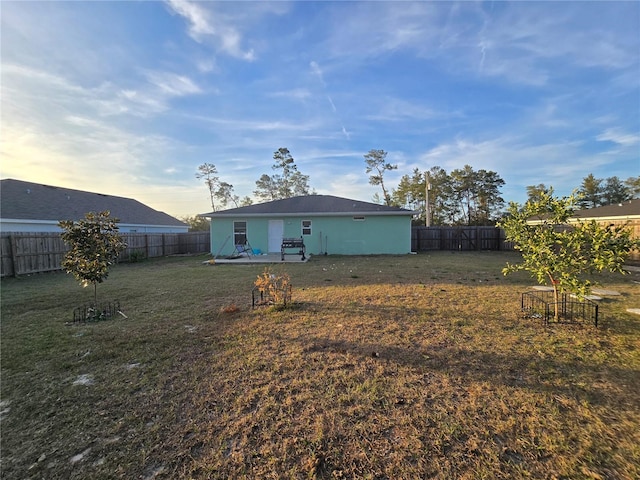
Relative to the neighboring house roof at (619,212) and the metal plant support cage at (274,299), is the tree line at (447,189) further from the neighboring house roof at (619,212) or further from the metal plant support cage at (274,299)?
the metal plant support cage at (274,299)

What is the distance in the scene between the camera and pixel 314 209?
15.7 meters

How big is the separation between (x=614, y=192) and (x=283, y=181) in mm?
33601

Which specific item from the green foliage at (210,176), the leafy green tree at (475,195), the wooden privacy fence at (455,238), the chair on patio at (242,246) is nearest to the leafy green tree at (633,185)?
the leafy green tree at (475,195)

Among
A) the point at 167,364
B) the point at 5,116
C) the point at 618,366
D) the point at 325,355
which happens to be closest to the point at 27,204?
the point at 5,116

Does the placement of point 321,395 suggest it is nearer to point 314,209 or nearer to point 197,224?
point 314,209

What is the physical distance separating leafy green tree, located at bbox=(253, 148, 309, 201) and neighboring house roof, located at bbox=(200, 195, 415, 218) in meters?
15.5

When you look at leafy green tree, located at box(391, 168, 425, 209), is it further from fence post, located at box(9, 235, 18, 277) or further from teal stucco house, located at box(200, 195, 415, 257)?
fence post, located at box(9, 235, 18, 277)

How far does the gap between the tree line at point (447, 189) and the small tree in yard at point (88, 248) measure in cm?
2693

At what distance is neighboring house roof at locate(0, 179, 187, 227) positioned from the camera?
14391 millimetres

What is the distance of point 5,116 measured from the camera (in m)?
7.78

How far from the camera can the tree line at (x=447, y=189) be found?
2800 centimetres

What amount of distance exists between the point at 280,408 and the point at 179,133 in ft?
42.8

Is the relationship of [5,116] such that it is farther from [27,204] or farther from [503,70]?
[503,70]

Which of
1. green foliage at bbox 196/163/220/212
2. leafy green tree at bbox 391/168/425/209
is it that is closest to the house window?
leafy green tree at bbox 391/168/425/209
